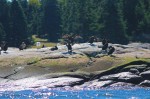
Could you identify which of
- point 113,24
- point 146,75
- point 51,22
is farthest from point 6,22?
point 146,75

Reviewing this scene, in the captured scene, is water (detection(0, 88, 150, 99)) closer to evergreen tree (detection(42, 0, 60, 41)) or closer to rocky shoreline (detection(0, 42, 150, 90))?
rocky shoreline (detection(0, 42, 150, 90))

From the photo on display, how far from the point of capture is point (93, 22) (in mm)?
115625

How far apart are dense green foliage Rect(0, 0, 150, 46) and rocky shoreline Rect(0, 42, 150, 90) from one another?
112 ft

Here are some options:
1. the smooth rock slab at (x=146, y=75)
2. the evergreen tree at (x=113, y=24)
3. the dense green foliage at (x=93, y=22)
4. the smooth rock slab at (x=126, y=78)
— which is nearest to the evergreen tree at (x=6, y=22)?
the dense green foliage at (x=93, y=22)

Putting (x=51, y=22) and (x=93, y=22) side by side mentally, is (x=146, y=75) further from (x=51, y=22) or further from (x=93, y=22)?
(x=51, y=22)

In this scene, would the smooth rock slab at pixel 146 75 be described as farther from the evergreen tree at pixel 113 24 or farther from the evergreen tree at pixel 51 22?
the evergreen tree at pixel 51 22

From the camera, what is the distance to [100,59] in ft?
207

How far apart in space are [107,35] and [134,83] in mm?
53191

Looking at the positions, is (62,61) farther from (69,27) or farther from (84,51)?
(69,27)

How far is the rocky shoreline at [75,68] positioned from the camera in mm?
53781

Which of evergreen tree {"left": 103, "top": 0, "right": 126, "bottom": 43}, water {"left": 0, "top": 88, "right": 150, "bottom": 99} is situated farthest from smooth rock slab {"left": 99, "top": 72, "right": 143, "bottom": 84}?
evergreen tree {"left": 103, "top": 0, "right": 126, "bottom": 43}

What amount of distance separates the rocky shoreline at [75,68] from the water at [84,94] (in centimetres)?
394

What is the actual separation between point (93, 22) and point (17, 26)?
21.2 meters

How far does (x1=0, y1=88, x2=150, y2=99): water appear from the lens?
1679 inches
